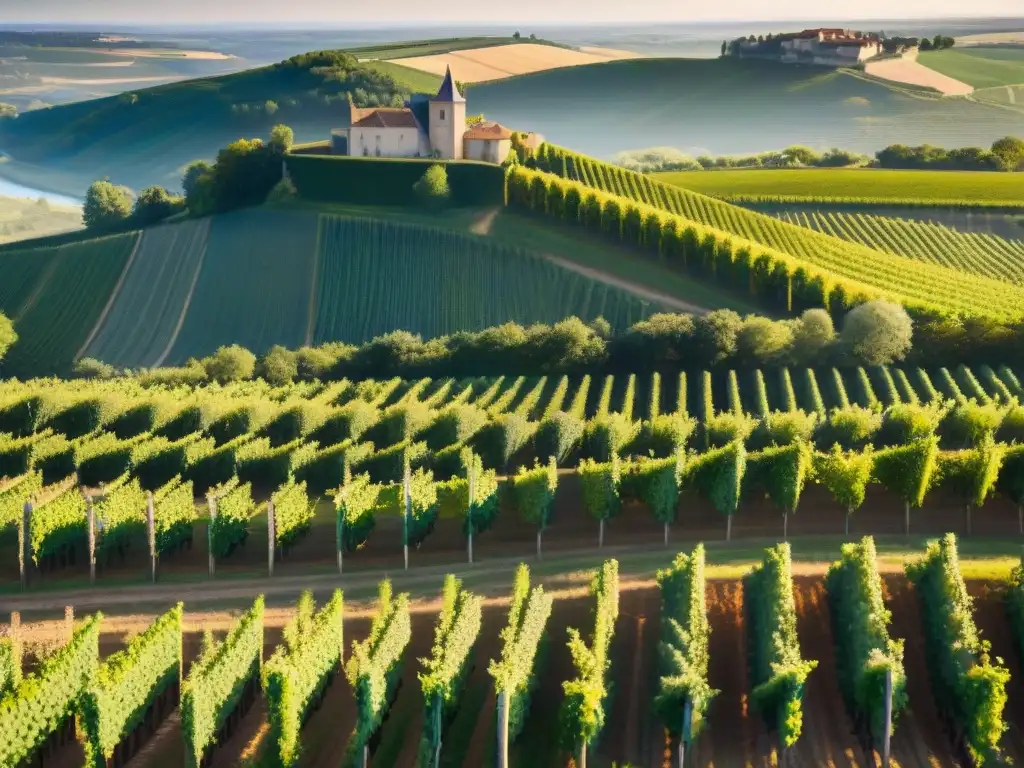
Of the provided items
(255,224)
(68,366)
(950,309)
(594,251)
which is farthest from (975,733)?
(255,224)

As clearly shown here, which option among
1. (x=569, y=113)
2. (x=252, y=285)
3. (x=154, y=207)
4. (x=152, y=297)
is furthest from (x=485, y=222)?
(x=569, y=113)

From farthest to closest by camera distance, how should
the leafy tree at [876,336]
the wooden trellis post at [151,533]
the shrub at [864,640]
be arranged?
the leafy tree at [876,336] < the wooden trellis post at [151,533] < the shrub at [864,640]

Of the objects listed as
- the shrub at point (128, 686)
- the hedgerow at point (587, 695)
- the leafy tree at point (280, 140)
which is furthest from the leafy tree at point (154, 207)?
the hedgerow at point (587, 695)

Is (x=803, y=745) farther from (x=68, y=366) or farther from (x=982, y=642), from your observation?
(x=68, y=366)

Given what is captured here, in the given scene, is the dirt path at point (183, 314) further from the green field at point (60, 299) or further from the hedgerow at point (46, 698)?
the hedgerow at point (46, 698)

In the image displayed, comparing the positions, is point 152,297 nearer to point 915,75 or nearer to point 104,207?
point 104,207
